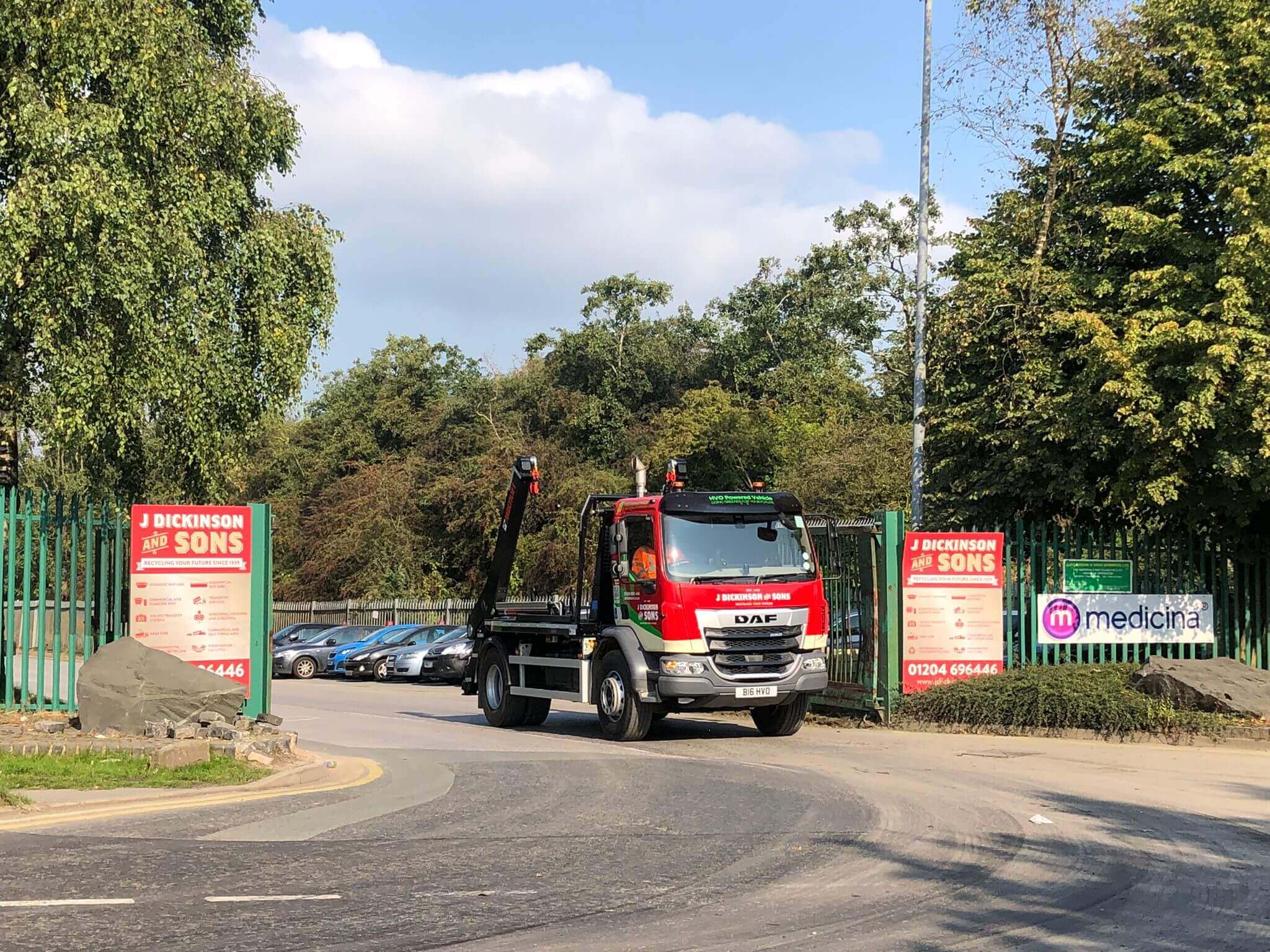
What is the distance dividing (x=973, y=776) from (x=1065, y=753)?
2.66 m

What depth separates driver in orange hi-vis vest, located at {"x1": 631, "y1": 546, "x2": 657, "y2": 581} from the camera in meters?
16.2

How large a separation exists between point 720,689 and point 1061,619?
590 cm

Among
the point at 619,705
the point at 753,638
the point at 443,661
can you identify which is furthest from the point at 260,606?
the point at 443,661

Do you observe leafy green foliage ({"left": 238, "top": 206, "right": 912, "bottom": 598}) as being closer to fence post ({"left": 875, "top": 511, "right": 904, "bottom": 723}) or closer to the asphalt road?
fence post ({"left": 875, "top": 511, "right": 904, "bottom": 723})

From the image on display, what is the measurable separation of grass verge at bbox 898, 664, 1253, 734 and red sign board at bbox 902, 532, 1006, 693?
45 centimetres

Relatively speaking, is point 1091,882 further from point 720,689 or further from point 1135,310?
point 1135,310

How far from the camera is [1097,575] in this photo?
1934 cm

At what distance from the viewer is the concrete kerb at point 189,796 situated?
10.3 m

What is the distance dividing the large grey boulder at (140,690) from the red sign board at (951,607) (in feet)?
28.9

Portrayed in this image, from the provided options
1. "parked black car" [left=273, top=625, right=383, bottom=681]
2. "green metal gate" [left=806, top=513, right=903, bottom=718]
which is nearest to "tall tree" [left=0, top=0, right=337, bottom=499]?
"green metal gate" [left=806, top=513, right=903, bottom=718]

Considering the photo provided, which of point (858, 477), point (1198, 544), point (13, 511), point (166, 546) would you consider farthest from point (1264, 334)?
point (858, 477)

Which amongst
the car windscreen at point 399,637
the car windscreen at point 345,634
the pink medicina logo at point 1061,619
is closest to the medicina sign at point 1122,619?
the pink medicina logo at point 1061,619

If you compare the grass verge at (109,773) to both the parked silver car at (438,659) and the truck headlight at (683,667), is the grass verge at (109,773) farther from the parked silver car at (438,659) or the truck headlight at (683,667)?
the parked silver car at (438,659)

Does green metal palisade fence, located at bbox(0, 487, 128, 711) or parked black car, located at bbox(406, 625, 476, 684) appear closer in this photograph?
green metal palisade fence, located at bbox(0, 487, 128, 711)
